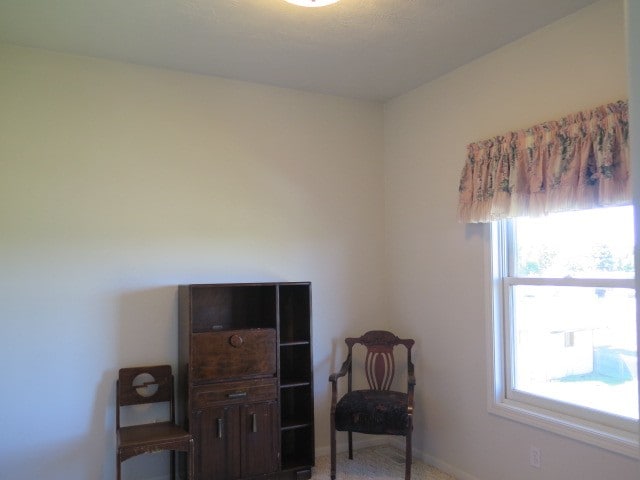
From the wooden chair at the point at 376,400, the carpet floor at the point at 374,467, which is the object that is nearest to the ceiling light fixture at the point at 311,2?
the wooden chair at the point at 376,400

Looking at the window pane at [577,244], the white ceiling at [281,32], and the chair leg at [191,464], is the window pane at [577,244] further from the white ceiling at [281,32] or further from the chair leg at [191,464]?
the chair leg at [191,464]

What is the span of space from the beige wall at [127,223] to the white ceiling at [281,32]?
24 centimetres

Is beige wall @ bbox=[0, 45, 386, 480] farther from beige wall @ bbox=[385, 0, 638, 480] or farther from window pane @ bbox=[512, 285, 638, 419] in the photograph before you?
window pane @ bbox=[512, 285, 638, 419]

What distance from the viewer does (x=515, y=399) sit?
2986 millimetres

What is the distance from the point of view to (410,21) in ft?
8.84

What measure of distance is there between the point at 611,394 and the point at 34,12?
11.4 ft

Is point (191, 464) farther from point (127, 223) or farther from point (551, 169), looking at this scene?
point (551, 169)

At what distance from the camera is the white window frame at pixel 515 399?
2439mm

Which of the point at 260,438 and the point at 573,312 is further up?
the point at 573,312

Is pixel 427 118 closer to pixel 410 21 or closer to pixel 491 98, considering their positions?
pixel 491 98

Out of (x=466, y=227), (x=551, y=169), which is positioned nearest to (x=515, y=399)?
(x=466, y=227)

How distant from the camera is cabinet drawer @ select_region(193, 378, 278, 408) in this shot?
2.98m

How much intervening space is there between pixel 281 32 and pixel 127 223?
4.87 feet

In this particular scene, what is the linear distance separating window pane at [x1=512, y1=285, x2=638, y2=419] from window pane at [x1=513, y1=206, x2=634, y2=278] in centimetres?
10
